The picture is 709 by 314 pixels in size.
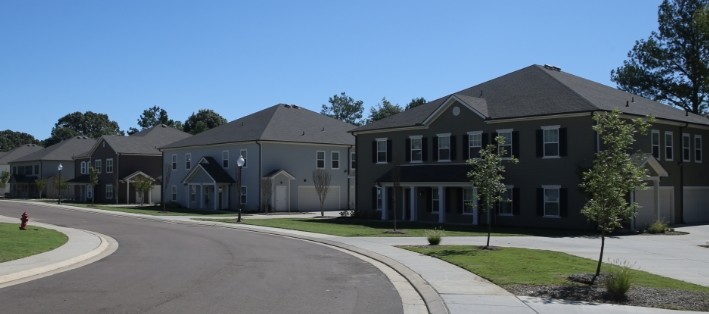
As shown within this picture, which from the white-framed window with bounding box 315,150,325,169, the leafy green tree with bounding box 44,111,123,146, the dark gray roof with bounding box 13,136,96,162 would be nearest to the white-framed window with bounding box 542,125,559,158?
the white-framed window with bounding box 315,150,325,169

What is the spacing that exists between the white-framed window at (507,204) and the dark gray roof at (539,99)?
3.96 m

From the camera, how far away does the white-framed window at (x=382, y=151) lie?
43.1 meters

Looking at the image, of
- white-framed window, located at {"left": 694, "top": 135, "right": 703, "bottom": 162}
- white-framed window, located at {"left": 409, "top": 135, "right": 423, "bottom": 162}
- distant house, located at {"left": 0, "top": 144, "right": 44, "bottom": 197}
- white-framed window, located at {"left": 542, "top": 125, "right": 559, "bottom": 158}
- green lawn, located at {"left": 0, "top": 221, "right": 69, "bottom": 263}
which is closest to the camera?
green lawn, located at {"left": 0, "top": 221, "right": 69, "bottom": 263}

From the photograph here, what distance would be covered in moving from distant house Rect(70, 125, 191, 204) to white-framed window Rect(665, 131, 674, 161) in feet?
157

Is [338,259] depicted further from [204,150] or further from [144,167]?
[144,167]

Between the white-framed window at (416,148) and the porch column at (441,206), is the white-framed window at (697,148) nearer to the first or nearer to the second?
the porch column at (441,206)

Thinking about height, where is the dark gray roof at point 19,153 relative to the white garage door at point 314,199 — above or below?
above

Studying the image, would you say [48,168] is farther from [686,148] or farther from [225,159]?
[686,148]

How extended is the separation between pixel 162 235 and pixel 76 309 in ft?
57.8

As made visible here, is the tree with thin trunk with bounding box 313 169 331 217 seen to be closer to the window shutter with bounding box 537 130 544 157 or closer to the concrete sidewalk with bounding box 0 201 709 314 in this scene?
the concrete sidewalk with bounding box 0 201 709 314

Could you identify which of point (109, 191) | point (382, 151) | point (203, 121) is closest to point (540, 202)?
point (382, 151)

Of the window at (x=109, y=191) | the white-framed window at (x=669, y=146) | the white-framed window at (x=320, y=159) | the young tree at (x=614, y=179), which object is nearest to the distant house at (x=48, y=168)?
the window at (x=109, y=191)

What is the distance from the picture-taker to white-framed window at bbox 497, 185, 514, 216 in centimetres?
3553

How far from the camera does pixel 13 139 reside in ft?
579
